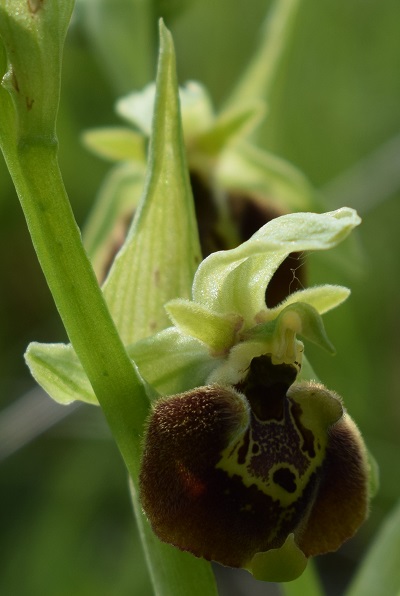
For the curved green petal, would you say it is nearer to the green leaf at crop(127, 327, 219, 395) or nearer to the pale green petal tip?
the green leaf at crop(127, 327, 219, 395)

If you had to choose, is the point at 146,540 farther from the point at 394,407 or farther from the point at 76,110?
the point at 76,110

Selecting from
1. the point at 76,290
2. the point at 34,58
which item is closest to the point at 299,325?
the point at 76,290

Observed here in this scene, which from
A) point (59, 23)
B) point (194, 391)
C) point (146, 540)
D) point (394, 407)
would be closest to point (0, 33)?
point (59, 23)

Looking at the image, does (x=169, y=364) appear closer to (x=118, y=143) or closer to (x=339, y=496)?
(x=339, y=496)

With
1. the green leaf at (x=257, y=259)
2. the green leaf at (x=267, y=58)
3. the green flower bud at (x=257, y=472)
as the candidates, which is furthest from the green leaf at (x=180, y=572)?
the green leaf at (x=267, y=58)

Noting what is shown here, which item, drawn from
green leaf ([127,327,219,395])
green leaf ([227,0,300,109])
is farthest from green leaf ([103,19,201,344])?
green leaf ([227,0,300,109])

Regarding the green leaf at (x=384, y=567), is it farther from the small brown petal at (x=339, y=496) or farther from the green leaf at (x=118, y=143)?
the green leaf at (x=118, y=143)
